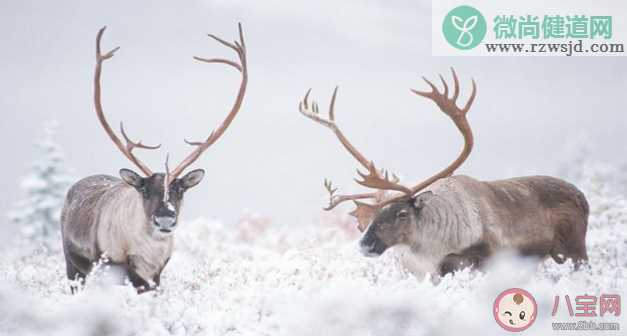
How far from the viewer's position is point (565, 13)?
7.03 m

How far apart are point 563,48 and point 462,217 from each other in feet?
7.29

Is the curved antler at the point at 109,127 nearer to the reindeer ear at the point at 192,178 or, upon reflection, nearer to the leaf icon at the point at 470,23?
the reindeer ear at the point at 192,178

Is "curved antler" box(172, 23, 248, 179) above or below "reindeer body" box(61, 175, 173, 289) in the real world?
above

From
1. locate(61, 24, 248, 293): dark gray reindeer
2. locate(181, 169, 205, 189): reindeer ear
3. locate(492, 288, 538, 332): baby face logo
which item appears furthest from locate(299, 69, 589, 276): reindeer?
locate(61, 24, 248, 293): dark gray reindeer

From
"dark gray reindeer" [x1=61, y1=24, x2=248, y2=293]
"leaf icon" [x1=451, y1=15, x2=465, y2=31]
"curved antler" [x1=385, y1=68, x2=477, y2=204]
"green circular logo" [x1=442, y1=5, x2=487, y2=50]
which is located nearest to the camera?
"dark gray reindeer" [x1=61, y1=24, x2=248, y2=293]

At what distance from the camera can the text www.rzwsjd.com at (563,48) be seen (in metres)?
6.78

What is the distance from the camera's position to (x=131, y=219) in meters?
5.86

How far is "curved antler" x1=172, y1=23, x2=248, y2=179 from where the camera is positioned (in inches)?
239

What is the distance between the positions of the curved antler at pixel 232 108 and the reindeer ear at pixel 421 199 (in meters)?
1.94

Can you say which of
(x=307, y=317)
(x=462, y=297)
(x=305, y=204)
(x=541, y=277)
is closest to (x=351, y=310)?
(x=307, y=317)

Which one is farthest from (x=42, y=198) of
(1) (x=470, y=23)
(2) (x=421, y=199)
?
(2) (x=421, y=199)

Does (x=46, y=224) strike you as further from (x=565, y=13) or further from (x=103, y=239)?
(x=565, y=13)

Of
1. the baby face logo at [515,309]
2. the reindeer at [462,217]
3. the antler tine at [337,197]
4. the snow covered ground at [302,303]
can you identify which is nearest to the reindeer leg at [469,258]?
the reindeer at [462,217]

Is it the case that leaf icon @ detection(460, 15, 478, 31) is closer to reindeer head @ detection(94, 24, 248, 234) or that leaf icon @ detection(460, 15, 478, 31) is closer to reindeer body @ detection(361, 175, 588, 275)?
reindeer body @ detection(361, 175, 588, 275)
